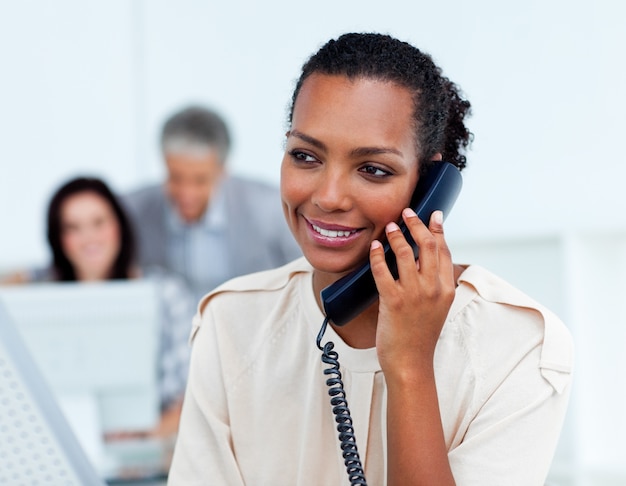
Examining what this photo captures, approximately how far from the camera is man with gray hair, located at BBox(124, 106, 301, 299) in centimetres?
429

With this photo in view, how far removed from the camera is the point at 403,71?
1.19 meters

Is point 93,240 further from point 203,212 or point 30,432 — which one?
point 30,432

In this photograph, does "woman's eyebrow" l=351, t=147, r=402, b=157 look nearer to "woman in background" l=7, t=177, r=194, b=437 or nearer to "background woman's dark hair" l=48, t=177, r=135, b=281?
"woman in background" l=7, t=177, r=194, b=437

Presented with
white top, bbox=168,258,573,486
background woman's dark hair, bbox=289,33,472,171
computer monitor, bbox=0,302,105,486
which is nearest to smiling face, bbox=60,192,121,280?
white top, bbox=168,258,573,486

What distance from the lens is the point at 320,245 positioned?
3.99ft

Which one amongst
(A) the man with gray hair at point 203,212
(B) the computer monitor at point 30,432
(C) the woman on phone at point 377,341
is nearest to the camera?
(B) the computer monitor at point 30,432

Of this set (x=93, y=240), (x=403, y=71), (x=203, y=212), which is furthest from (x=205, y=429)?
(x=203, y=212)

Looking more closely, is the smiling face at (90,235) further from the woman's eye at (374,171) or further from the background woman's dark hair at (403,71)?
the woman's eye at (374,171)

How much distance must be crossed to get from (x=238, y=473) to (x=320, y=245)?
Answer: 13.2 inches

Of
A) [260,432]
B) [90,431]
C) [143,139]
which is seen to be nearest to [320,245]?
[260,432]

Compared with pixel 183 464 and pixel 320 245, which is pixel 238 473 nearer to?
pixel 183 464

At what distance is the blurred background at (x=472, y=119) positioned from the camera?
3699 millimetres

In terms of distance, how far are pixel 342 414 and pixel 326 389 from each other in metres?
0.10

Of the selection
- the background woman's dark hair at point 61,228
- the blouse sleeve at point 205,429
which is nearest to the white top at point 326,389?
the blouse sleeve at point 205,429
